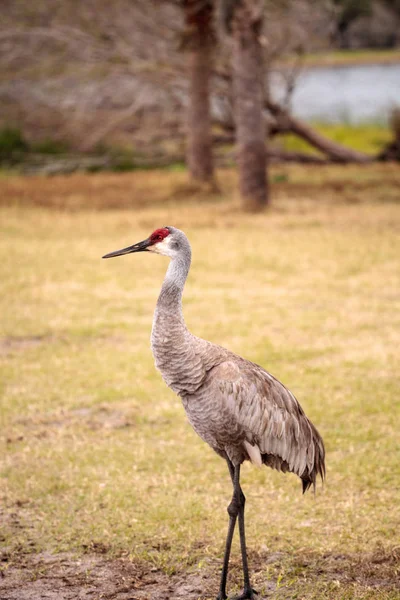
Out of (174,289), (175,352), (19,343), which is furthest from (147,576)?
(19,343)

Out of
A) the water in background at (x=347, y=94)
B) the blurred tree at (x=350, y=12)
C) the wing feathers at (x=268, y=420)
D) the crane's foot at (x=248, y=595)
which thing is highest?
the blurred tree at (x=350, y=12)

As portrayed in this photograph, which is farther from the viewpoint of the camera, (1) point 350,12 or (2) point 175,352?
(1) point 350,12

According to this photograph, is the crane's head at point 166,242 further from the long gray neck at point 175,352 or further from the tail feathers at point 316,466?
the tail feathers at point 316,466

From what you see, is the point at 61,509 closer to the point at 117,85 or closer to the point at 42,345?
the point at 42,345

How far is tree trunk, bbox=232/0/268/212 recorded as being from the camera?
12.8m

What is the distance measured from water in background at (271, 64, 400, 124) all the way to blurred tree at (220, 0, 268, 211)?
4.78 metres

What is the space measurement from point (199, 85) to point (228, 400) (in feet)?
39.5

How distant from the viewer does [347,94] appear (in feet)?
100

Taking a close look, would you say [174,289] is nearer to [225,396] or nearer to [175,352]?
[175,352]

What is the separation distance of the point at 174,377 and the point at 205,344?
0.23 metres

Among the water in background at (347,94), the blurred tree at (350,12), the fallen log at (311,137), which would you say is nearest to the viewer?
the fallen log at (311,137)

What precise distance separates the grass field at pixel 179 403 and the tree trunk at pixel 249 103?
2.71ft

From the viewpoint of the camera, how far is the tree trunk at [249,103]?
12.8 metres

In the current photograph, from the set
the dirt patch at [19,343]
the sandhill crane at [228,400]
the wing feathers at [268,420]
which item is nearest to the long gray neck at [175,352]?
the sandhill crane at [228,400]
